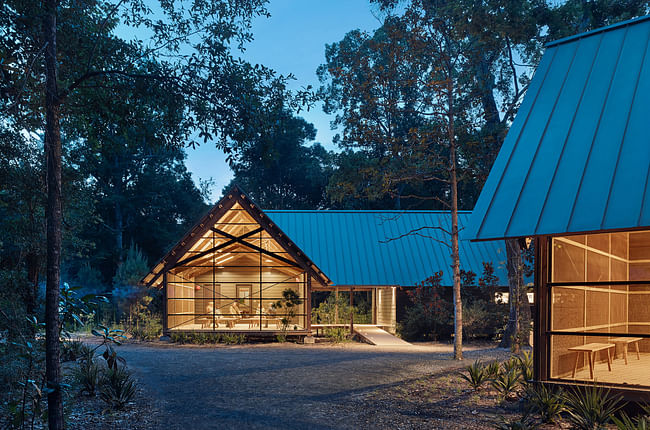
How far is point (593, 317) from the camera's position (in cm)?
878

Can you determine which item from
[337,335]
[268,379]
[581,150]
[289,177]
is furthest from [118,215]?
[581,150]

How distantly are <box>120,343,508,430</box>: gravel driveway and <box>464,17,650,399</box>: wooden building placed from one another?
3.82 metres

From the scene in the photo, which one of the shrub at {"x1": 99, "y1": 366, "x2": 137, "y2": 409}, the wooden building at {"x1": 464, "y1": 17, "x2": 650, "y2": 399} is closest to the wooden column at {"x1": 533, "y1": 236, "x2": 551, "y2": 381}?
the wooden building at {"x1": 464, "y1": 17, "x2": 650, "y2": 399}

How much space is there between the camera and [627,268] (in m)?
10.3

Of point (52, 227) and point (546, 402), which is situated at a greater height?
point (52, 227)

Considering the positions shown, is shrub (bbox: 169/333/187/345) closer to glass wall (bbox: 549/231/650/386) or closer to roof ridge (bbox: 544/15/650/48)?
glass wall (bbox: 549/231/650/386)

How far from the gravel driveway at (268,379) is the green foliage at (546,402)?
2804 millimetres

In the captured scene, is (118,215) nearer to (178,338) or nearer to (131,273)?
(131,273)

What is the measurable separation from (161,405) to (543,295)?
6.74 meters

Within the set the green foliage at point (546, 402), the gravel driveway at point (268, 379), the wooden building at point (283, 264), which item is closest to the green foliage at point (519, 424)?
the green foliage at point (546, 402)

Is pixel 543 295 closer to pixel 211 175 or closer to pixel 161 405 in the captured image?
pixel 161 405

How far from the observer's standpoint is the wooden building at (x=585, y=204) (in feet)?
24.3

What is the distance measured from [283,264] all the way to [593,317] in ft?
42.8

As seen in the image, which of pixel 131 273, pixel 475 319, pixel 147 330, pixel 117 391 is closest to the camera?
pixel 117 391
